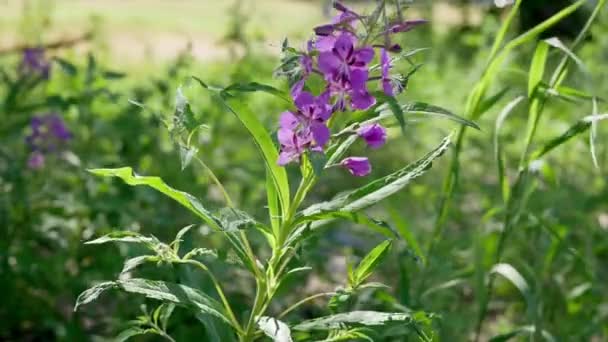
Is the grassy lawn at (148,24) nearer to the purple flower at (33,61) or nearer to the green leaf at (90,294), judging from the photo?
the purple flower at (33,61)

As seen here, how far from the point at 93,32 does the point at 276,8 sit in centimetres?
567

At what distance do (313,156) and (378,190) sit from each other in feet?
0.56

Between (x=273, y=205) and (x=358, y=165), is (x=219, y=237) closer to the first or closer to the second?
(x=273, y=205)

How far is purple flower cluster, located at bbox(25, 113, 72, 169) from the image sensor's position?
2.61 meters

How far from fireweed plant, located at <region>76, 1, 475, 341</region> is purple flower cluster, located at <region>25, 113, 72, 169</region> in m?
1.28

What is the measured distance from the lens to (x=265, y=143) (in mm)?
1295

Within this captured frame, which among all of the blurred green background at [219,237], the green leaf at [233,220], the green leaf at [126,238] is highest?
the green leaf at [233,220]

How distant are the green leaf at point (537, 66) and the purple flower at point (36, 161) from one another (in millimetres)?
1432

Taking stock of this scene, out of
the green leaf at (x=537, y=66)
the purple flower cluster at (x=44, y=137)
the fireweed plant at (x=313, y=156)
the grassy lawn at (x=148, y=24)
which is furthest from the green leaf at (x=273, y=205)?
the grassy lawn at (x=148, y=24)

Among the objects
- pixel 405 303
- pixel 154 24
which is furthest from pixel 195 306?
pixel 154 24

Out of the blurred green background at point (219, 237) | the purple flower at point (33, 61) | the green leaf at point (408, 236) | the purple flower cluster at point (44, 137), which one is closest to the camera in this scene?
the green leaf at point (408, 236)

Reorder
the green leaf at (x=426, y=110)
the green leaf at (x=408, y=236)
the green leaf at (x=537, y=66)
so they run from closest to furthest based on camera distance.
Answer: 1. the green leaf at (x=426, y=110)
2. the green leaf at (x=408, y=236)
3. the green leaf at (x=537, y=66)

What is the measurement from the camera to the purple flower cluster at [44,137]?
2607 mm

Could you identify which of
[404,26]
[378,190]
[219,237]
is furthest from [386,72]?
[219,237]
